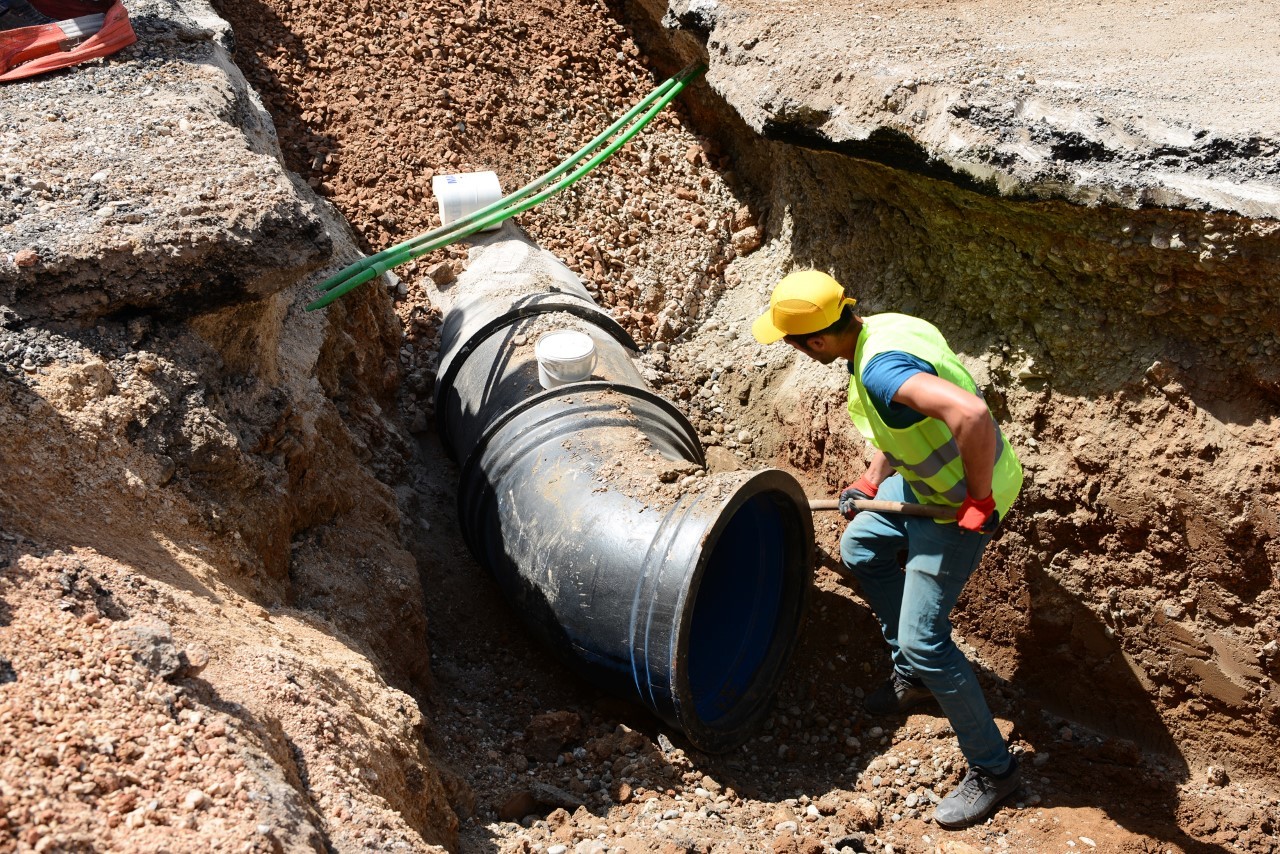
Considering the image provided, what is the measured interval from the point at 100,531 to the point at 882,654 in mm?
2840

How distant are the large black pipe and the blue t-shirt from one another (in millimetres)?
569

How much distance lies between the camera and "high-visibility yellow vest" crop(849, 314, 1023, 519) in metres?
3.06

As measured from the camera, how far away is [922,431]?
309 centimetres

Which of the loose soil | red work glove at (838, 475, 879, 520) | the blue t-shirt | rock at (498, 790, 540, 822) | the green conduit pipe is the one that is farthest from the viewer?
the green conduit pipe

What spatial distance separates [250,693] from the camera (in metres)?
2.42

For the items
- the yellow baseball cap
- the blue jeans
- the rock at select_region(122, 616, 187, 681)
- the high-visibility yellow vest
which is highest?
the yellow baseball cap

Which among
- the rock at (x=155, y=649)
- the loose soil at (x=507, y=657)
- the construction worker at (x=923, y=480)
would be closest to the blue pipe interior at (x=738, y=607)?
the loose soil at (x=507, y=657)

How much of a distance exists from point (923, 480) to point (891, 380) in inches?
17.3

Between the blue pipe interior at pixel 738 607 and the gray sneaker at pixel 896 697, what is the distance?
1.47 feet

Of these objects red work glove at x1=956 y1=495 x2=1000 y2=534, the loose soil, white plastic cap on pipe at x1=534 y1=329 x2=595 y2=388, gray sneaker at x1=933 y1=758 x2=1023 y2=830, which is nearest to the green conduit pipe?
the loose soil

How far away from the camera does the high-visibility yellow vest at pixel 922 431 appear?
306 centimetres

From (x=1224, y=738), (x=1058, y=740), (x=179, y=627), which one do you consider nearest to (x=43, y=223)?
(x=179, y=627)

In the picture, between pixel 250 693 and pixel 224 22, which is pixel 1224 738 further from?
pixel 224 22

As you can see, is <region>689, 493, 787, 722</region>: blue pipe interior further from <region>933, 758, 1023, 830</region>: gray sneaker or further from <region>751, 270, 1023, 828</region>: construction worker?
<region>933, 758, 1023, 830</region>: gray sneaker
